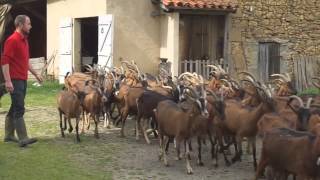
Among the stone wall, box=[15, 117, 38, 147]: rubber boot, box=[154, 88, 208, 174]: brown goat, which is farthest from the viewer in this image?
the stone wall

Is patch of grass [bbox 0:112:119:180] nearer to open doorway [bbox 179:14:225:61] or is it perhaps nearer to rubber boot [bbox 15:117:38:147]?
rubber boot [bbox 15:117:38:147]

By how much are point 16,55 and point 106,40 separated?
7.58 m

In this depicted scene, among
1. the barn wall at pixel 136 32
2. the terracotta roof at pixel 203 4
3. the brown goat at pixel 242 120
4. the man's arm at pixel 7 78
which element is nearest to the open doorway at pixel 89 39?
the barn wall at pixel 136 32

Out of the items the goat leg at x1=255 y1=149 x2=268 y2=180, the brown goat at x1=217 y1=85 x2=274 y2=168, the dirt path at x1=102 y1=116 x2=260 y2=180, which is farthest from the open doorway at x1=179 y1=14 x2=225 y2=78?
the goat leg at x1=255 y1=149 x2=268 y2=180

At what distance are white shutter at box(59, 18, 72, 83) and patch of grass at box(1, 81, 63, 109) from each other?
77 centimetres

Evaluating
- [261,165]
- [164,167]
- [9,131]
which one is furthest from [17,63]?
[261,165]

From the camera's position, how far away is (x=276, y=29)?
18.2 m

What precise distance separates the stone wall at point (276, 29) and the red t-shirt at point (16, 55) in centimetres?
919

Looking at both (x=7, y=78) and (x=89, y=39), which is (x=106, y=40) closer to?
(x=89, y=39)

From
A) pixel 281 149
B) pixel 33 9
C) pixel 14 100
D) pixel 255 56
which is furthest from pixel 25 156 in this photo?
pixel 33 9

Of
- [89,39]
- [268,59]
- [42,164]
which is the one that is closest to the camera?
[42,164]

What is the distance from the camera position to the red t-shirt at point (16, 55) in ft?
31.0

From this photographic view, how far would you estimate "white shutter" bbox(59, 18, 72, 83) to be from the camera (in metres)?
19.6

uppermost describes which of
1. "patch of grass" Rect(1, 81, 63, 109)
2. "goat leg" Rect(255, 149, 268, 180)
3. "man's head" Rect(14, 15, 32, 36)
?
"man's head" Rect(14, 15, 32, 36)
